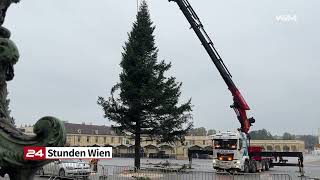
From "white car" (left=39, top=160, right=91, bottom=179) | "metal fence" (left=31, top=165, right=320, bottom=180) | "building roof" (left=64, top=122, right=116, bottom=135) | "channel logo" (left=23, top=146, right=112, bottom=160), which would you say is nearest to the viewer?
"channel logo" (left=23, top=146, right=112, bottom=160)

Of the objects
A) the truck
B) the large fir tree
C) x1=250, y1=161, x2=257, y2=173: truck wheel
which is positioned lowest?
x1=250, y1=161, x2=257, y2=173: truck wheel

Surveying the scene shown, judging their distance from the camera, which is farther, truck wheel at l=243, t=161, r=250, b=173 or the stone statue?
truck wheel at l=243, t=161, r=250, b=173

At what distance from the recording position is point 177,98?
32.9 m

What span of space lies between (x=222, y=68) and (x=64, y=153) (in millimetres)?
27286

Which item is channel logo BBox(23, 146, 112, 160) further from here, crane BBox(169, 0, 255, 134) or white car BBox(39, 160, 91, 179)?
crane BBox(169, 0, 255, 134)

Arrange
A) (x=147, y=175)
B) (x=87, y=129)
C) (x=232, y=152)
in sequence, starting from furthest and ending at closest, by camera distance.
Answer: (x=87, y=129), (x=232, y=152), (x=147, y=175)

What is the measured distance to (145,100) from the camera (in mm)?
31922

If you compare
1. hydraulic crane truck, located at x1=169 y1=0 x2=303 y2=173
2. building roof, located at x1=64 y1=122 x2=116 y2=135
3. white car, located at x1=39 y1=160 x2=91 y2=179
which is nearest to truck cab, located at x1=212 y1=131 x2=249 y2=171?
hydraulic crane truck, located at x1=169 y1=0 x2=303 y2=173

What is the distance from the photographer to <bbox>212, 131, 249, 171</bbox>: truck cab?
3009 centimetres

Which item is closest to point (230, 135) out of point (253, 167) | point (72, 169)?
point (253, 167)

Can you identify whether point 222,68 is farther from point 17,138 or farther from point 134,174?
point 17,138

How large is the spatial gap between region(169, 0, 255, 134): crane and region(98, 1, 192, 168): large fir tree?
3766mm

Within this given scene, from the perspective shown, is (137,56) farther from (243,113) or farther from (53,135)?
(53,135)

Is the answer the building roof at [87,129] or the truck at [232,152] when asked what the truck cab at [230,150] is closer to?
the truck at [232,152]
